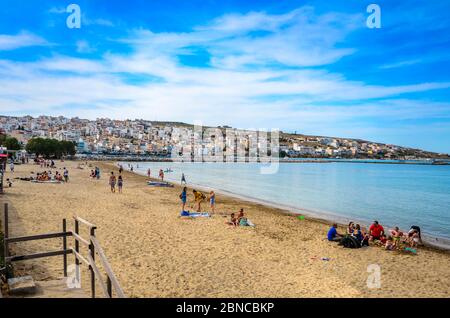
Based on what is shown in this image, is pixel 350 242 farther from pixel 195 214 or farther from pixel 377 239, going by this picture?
pixel 195 214

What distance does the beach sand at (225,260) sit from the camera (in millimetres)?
8031

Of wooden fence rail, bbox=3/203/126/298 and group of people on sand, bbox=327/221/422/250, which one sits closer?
wooden fence rail, bbox=3/203/126/298

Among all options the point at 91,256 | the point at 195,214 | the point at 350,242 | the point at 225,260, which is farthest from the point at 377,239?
the point at 91,256

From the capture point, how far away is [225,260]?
1021cm

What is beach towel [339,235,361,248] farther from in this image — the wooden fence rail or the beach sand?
the wooden fence rail

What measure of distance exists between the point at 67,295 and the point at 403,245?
42.6ft

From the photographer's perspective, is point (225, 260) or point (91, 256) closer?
point (91, 256)

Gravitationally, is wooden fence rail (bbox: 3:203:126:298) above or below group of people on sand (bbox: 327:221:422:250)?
above

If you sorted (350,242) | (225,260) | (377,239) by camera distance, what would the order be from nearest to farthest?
(225,260) < (350,242) < (377,239)

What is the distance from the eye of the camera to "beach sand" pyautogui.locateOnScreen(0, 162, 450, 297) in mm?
8031

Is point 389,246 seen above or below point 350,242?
below

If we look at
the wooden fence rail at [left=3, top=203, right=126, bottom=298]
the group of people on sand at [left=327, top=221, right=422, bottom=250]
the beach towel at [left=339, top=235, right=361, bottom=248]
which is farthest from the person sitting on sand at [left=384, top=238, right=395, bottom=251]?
the wooden fence rail at [left=3, top=203, right=126, bottom=298]

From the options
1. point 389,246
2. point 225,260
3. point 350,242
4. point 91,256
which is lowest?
point 389,246
